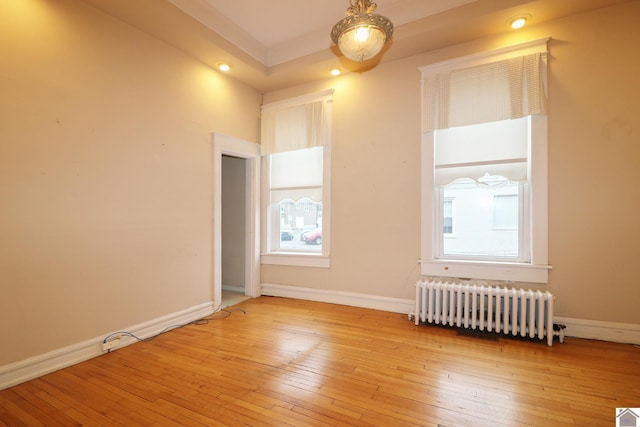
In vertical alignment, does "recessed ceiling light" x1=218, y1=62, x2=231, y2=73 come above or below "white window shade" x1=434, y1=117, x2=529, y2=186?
above

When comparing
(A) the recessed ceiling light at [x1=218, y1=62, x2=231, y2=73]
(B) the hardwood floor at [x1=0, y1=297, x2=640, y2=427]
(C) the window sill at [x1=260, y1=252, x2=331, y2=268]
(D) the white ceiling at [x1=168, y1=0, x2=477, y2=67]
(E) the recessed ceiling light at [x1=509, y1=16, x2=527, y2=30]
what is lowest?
(B) the hardwood floor at [x1=0, y1=297, x2=640, y2=427]

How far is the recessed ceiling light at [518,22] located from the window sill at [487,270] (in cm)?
245

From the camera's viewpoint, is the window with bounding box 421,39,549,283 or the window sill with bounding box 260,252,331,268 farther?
the window sill with bounding box 260,252,331,268

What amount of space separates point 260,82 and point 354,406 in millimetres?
4104

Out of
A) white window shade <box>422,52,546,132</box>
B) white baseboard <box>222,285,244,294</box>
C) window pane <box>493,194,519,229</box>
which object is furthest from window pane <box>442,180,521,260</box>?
white baseboard <box>222,285,244,294</box>

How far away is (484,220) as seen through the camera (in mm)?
3338

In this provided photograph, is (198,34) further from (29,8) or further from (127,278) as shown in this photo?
(127,278)

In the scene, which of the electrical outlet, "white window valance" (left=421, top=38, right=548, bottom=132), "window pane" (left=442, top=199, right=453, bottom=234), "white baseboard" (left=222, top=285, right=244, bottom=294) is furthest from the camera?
"white baseboard" (left=222, top=285, right=244, bottom=294)

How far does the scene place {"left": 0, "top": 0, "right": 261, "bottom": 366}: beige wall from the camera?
223cm

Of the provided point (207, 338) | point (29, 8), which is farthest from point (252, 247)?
point (29, 8)

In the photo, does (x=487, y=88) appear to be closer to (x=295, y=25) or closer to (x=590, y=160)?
(x=590, y=160)

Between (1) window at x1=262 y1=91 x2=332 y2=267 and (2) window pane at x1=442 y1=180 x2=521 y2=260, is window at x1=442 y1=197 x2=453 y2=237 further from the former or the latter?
(1) window at x1=262 y1=91 x2=332 y2=267

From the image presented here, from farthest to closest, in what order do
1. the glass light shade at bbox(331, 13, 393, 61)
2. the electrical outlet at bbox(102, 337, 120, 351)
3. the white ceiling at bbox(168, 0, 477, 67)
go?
the white ceiling at bbox(168, 0, 477, 67)
the electrical outlet at bbox(102, 337, 120, 351)
the glass light shade at bbox(331, 13, 393, 61)

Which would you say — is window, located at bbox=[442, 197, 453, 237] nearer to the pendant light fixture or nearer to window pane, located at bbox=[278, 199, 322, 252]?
window pane, located at bbox=[278, 199, 322, 252]
